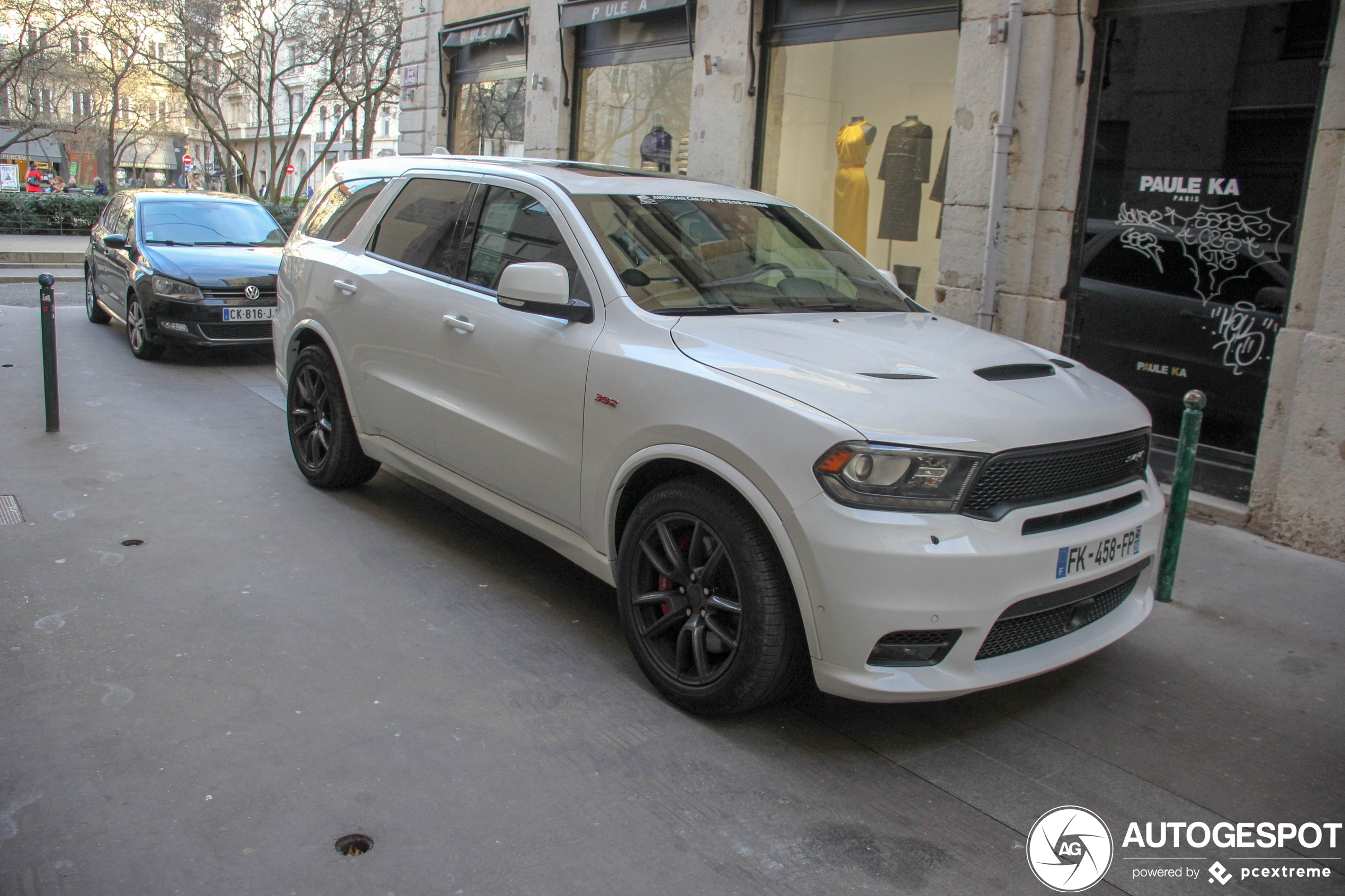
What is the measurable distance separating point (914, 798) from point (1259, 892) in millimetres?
916

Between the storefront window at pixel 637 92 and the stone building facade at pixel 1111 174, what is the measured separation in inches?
Answer: 16.0

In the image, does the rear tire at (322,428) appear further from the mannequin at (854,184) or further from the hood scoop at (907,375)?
the mannequin at (854,184)

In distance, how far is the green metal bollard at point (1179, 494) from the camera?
458cm

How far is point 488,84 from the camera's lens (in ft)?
47.8

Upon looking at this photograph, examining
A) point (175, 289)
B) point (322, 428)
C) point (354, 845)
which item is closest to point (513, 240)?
point (322, 428)

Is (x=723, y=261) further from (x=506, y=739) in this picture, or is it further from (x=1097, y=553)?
(x=506, y=739)

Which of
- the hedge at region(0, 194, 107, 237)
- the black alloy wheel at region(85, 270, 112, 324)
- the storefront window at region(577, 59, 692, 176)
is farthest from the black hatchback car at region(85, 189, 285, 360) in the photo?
the hedge at region(0, 194, 107, 237)

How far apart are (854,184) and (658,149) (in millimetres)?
2897

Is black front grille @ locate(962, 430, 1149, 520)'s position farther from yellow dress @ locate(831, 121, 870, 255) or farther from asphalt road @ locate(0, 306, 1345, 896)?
yellow dress @ locate(831, 121, 870, 255)

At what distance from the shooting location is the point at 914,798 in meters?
3.12

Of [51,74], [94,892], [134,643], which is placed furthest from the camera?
[51,74]

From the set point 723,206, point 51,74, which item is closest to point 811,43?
point 723,206

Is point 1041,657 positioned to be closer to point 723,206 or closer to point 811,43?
point 723,206

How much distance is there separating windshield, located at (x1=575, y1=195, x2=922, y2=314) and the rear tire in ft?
6.71
